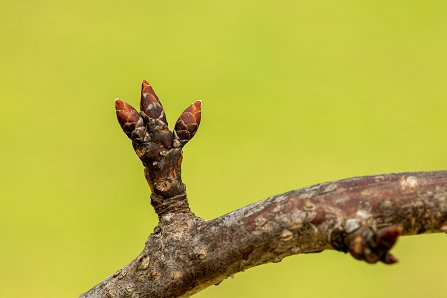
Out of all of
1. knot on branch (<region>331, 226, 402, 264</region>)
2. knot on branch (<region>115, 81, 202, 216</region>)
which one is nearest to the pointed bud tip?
knot on branch (<region>115, 81, 202, 216</region>)

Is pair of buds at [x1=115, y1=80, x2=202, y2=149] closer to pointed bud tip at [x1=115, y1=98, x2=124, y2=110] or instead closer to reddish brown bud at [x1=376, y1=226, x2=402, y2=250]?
pointed bud tip at [x1=115, y1=98, x2=124, y2=110]

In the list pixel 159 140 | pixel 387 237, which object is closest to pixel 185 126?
pixel 159 140

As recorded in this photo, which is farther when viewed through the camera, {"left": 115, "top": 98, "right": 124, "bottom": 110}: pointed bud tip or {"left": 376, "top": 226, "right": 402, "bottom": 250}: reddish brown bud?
{"left": 115, "top": 98, "right": 124, "bottom": 110}: pointed bud tip

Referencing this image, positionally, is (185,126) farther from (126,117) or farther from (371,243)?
(371,243)

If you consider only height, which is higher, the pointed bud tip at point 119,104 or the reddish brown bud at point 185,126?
the pointed bud tip at point 119,104

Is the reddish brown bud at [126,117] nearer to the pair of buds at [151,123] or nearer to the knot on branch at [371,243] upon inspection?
the pair of buds at [151,123]

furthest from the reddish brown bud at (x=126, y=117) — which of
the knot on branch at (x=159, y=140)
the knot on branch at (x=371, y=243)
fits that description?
the knot on branch at (x=371, y=243)

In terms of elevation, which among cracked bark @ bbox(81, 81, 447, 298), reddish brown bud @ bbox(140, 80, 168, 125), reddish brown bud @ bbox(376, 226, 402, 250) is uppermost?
reddish brown bud @ bbox(140, 80, 168, 125)

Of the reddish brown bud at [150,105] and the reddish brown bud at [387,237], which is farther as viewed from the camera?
the reddish brown bud at [150,105]

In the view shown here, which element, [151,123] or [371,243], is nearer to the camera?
[371,243]
